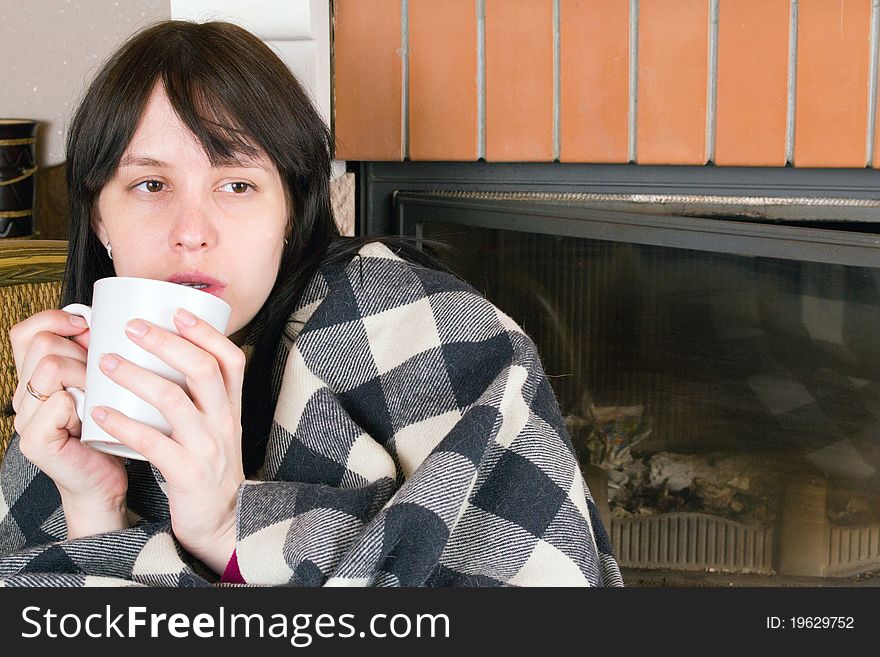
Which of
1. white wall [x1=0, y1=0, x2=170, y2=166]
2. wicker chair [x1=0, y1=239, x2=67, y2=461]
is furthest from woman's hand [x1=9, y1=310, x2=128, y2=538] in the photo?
white wall [x1=0, y1=0, x2=170, y2=166]

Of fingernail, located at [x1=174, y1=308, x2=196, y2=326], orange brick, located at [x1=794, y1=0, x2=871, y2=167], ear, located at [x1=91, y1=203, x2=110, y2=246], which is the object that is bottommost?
fingernail, located at [x1=174, y1=308, x2=196, y2=326]

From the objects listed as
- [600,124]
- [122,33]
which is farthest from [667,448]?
[122,33]

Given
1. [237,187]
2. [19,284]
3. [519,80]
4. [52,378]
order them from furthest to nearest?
[519,80], [19,284], [237,187], [52,378]

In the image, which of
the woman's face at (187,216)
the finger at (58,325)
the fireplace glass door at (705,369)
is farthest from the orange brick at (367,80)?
the finger at (58,325)

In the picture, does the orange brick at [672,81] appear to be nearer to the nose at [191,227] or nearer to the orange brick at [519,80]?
the orange brick at [519,80]

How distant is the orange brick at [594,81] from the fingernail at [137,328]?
0.83 metres

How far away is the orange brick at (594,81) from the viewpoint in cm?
128

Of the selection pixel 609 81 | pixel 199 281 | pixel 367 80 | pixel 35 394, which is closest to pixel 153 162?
pixel 199 281

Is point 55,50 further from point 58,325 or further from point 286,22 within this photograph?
point 58,325

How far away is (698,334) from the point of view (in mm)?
1288

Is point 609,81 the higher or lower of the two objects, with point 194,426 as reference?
higher

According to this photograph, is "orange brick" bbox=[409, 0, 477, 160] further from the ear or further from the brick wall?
the ear

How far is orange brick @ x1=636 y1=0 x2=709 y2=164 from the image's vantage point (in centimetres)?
126
